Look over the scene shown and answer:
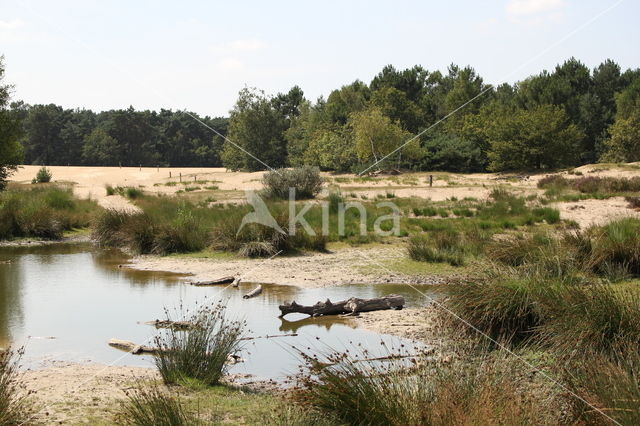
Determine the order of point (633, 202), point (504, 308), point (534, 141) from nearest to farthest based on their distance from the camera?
point (504, 308) → point (633, 202) → point (534, 141)

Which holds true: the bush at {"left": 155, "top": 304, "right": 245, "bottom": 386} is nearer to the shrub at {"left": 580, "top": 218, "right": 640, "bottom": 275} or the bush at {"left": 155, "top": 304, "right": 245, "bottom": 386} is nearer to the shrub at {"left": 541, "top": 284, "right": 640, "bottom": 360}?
the shrub at {"left": 541, "top": 284, "right": 640, "bottom": 360}

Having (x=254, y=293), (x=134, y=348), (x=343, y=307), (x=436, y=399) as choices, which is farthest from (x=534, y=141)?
(x=436, y=399)

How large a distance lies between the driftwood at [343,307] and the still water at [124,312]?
15 cm

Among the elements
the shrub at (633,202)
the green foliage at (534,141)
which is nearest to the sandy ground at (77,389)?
the shrub at (633,202)

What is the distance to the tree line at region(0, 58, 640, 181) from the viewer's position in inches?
2176

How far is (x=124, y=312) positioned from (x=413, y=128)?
62178 mm

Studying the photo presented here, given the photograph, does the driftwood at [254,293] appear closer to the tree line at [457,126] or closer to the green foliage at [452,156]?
the tree line at [457,126]

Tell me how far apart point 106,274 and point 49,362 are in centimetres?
741

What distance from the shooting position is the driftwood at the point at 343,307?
37.7ft

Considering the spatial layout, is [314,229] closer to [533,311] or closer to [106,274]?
[106,274]

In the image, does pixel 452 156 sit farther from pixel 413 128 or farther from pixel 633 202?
pixel 633 202

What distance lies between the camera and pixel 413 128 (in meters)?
72.1

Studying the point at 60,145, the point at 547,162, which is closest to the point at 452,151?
the point at 547,162

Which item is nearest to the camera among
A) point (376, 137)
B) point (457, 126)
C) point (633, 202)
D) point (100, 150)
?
point (633, 202)
